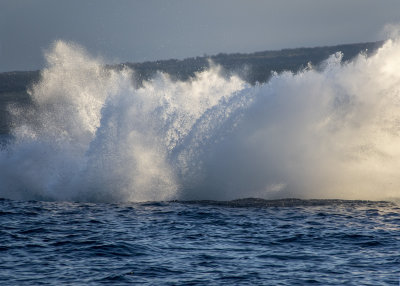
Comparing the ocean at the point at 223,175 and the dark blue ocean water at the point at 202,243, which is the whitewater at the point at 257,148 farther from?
the dark blue ocean water at the point at 202,243

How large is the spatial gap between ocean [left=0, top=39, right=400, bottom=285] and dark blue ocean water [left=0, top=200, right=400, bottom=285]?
3.1 inches

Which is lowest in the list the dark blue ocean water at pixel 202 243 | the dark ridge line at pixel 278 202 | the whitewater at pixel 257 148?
the dark blue ocean water at pixel 202 243

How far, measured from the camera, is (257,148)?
26.2 m

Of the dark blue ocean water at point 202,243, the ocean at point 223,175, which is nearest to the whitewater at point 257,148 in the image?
the ocean at point 223,175

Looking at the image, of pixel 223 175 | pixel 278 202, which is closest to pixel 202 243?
pixel 278 202

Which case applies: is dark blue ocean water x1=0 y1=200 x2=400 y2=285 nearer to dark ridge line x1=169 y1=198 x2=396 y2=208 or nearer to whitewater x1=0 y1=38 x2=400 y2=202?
dark ridge line x1=169 y1=198 x2=396 y2=208

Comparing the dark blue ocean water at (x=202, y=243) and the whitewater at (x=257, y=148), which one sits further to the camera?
the whitewater at (x=257, y=148)

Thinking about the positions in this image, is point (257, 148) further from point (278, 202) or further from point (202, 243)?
point (202, 243)

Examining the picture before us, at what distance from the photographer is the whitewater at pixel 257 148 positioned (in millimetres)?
25734

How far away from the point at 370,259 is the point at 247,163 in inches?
418

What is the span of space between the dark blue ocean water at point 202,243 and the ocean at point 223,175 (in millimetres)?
79

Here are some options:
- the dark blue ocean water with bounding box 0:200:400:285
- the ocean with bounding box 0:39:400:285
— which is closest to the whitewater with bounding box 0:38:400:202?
the ocean with bounding box 0:39:400:285

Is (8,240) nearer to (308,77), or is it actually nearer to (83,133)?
(308,77)

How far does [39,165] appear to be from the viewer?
29.0 meters
